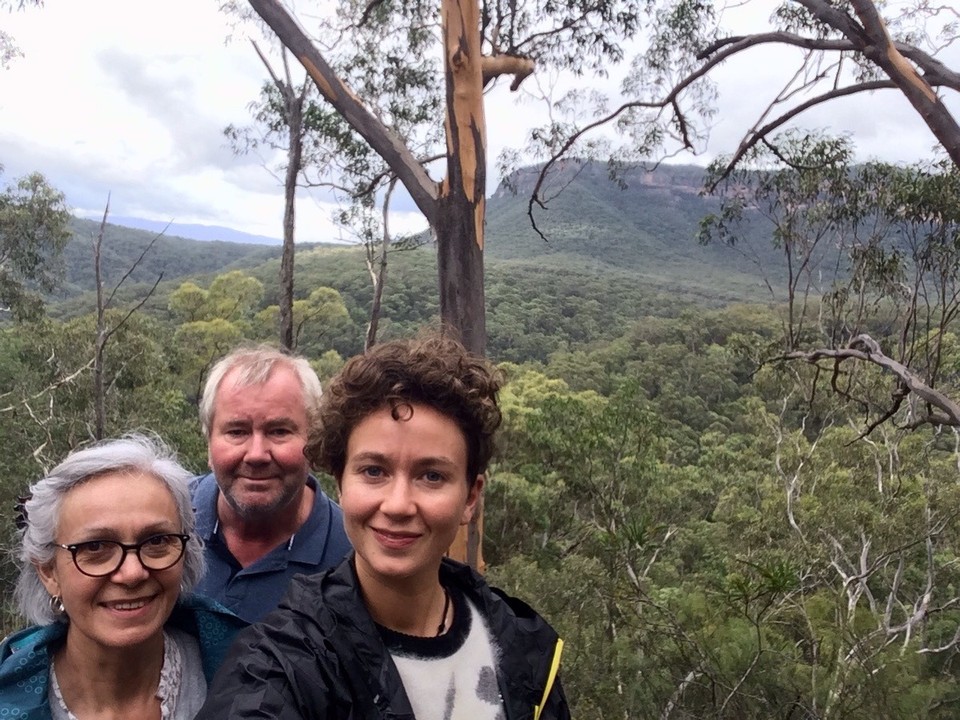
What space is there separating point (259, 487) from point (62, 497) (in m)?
0.45

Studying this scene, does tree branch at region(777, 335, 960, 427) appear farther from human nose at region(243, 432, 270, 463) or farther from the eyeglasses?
the eyeglasses

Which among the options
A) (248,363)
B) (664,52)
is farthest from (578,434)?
(248,363)

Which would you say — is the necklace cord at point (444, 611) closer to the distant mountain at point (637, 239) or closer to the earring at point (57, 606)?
the earring at point (57, 606)

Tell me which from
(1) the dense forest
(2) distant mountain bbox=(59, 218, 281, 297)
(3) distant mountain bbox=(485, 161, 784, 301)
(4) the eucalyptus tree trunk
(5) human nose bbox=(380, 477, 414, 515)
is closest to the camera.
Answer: (5) human nose bbox=(380, 477, 414, 515)

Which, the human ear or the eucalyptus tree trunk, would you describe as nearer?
the human ear

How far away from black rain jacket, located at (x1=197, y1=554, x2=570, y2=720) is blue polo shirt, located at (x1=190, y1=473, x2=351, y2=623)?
46 cm

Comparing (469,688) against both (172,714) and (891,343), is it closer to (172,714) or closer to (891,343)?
(172,714)

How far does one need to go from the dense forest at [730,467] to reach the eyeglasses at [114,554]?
1.88 ft

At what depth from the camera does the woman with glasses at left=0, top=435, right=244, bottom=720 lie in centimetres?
100

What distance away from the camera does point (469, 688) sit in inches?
38.3

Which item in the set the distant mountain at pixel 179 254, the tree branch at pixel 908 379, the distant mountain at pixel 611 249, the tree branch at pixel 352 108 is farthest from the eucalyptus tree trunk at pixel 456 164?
the distant mountain at pixel 611 249

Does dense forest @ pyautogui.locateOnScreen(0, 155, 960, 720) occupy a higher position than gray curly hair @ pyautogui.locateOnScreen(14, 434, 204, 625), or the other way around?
gray curly hair @ pyautogui.locateOnScreen(14, 434, 204, 625)

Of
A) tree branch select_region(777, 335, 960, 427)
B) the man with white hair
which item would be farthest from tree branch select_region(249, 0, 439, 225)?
the man with white hair

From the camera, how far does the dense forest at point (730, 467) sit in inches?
158
